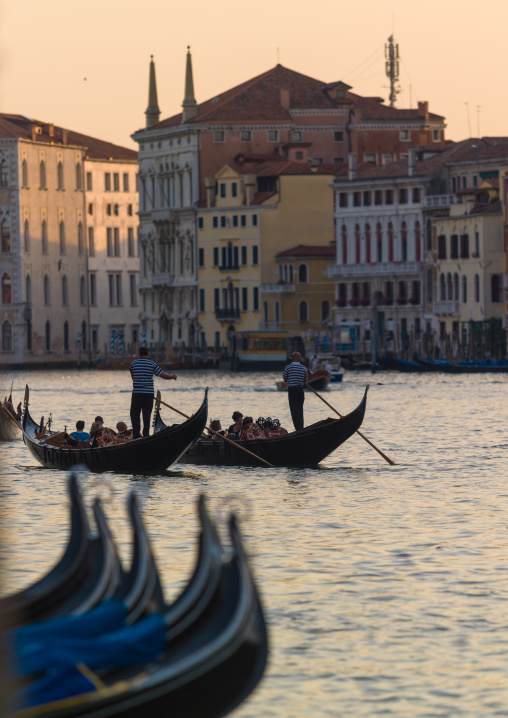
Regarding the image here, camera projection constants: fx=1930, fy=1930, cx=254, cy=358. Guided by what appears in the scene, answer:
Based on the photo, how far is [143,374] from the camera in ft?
65.9

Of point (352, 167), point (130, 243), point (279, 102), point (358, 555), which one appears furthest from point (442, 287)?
point (358, 555)

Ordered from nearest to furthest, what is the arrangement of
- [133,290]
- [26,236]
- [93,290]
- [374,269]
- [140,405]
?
1. [140,405]
2. [374,269]
3. [26,236]
4. [93,290]
5. [133,290]

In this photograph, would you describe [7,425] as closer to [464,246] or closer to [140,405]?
[140,405]

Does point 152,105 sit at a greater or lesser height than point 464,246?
greater

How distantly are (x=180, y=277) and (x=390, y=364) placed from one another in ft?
77.3

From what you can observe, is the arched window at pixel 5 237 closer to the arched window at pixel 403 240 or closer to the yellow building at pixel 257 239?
the yellow building at pixel 257 239

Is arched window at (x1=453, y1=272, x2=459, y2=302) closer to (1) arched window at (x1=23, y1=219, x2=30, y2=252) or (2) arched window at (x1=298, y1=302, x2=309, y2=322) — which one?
(2) arched window at (x1=298, y1=302, x2=309, y2=322)

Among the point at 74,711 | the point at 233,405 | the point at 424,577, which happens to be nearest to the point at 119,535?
the point at 424,577

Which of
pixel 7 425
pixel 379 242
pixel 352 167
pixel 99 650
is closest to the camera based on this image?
pixel 99 650

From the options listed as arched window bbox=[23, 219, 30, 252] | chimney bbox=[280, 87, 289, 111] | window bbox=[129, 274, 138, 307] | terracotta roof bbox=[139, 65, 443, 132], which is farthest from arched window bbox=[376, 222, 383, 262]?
window bbox=[129, 274, 138, 307]

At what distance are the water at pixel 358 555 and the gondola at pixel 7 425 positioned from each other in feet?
1.37

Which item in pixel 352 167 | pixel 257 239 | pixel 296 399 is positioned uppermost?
pixel 352 167

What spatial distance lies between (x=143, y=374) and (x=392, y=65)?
7623 cm

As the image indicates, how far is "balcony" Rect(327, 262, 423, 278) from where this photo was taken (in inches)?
2887
